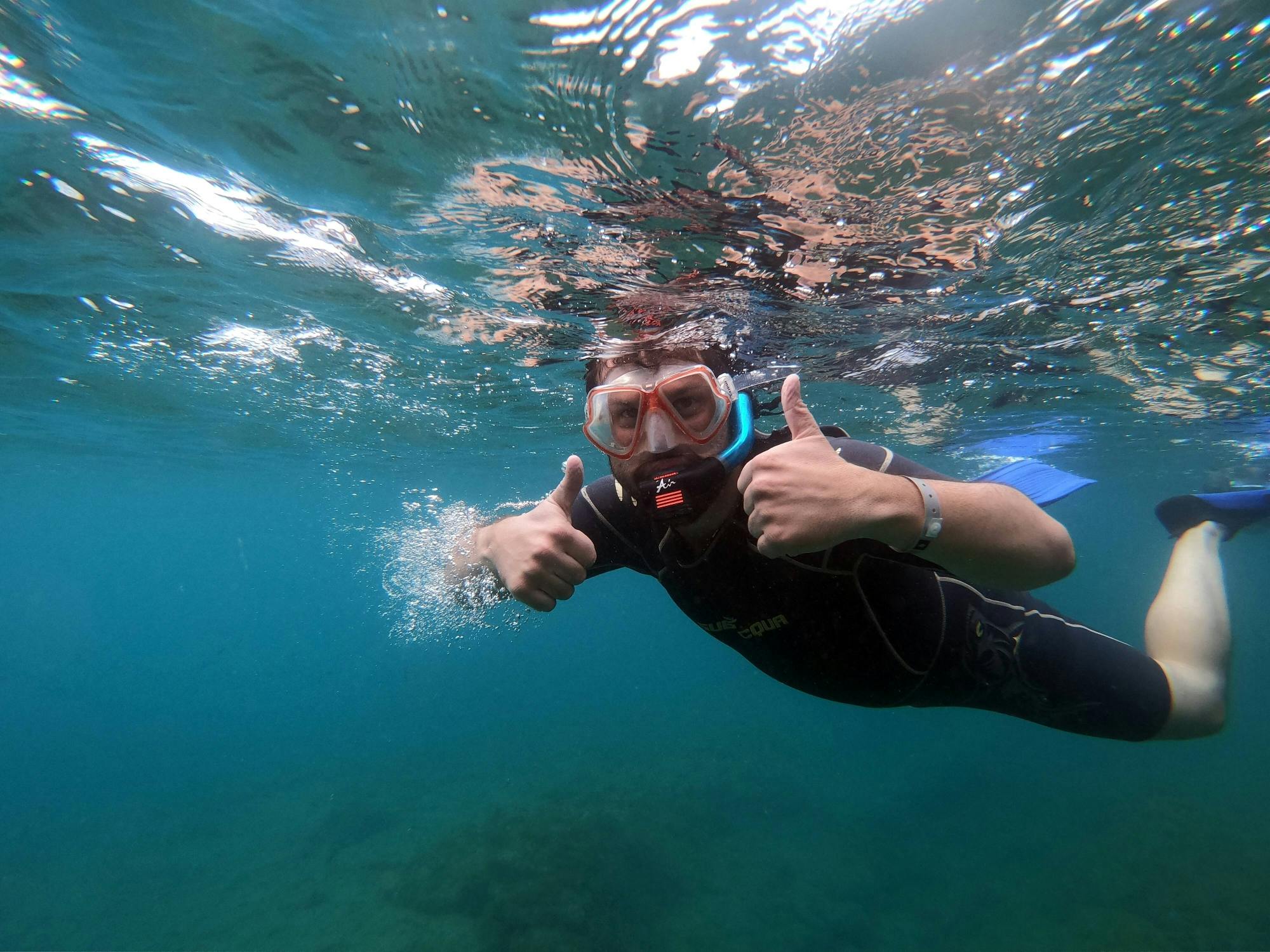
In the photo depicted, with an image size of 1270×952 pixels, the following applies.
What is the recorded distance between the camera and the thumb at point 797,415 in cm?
246

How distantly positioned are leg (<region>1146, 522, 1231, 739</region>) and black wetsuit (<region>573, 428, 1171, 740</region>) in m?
0.29

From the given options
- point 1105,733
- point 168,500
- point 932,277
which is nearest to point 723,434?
point 1105,733

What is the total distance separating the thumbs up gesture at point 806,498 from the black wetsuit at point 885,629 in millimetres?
859

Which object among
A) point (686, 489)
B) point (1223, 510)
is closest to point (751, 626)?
point (686, 489)

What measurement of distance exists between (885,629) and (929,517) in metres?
1.64

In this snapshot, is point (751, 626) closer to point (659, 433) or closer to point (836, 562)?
point (836, 562)

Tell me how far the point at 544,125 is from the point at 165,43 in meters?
2.94

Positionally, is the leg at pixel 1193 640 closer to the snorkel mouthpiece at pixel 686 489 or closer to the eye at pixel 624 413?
the snorkel mouthpiece at pixel 686 489

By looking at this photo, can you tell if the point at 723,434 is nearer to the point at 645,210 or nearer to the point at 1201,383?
the point at 645,210

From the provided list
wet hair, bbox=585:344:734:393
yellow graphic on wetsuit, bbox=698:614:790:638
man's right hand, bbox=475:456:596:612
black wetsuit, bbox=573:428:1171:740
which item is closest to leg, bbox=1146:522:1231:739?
black wetsuit, bbox=573:428:1171:740

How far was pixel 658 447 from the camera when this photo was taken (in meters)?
3.47

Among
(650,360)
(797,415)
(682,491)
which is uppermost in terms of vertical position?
(650,360)

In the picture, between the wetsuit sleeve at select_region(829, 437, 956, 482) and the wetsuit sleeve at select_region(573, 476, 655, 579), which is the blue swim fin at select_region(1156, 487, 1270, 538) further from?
the wetsuit sleeve at select_region(573, 476, 655, 579)

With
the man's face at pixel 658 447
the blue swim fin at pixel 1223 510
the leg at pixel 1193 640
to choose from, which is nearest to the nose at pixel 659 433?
the man's face at pixel 658 447
